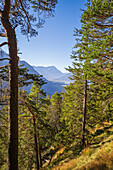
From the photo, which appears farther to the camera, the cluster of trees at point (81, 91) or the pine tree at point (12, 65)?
the cluster of trees at point (81, 91)

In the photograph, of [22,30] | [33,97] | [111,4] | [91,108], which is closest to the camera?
[22,30]

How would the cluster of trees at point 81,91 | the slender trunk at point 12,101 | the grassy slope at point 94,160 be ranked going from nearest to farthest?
the slender trunk at point 12,101
the grassy slope at point 94,160
the cluster of trees at point 81,91

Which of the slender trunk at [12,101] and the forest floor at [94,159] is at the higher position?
the slender trunk at [12,101]

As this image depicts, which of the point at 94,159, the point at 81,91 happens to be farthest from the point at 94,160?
the point at 81,91

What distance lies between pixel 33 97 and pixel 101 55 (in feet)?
27.4

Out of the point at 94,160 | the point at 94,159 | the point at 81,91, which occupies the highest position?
the point at 81,91

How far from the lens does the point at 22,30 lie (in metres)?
5.66

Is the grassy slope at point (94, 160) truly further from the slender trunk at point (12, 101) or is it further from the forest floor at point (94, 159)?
the slender trunk at point (12, 101)

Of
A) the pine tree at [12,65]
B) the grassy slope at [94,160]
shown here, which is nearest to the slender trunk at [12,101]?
the pine tree at [12,65]

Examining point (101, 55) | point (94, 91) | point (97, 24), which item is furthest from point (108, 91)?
point (97, 24)

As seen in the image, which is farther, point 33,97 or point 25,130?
point 33,97

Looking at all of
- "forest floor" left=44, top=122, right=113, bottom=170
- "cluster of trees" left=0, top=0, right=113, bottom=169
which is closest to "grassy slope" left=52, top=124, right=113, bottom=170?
"forest floor" left=44, top=122, right=113, bottom=170

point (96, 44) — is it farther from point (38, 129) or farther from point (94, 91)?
point (38, 129)

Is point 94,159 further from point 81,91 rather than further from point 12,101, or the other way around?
point 81,91
